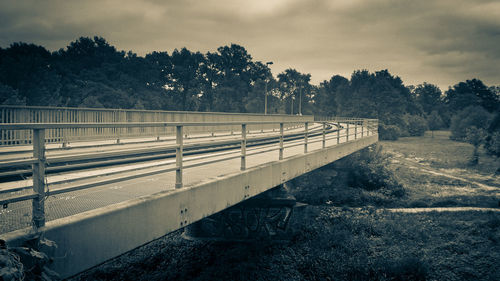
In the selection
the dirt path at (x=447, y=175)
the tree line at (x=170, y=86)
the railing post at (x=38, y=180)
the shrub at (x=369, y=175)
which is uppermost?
the tree line at (x=170, y=86)

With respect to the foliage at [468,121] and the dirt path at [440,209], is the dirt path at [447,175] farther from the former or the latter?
the foliage at [468,121]

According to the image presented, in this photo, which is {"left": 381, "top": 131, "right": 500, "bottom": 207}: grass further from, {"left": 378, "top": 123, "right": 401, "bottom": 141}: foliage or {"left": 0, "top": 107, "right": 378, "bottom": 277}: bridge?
{"left": 378, "top": 123, "right": 401, "bottom": 141}: foliage

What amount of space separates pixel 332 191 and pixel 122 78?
48.6 meters

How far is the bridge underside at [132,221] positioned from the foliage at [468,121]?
195 ft

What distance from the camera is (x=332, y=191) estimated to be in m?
20.0

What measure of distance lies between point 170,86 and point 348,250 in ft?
212

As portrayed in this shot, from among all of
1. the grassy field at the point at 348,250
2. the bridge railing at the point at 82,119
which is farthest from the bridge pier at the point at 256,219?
the bridge railing at the point at 82,119

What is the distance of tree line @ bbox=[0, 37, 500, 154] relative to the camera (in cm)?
4762

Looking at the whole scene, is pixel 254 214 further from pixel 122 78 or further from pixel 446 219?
pixel 122 78

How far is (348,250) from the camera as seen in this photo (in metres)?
12.6

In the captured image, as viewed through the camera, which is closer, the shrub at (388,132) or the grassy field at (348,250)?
the grassy field at (348,250)

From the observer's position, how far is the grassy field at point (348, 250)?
35.9 feet

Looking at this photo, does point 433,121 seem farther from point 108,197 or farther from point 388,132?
point 108,197

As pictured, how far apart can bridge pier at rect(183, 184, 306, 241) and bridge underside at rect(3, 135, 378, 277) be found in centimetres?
420
